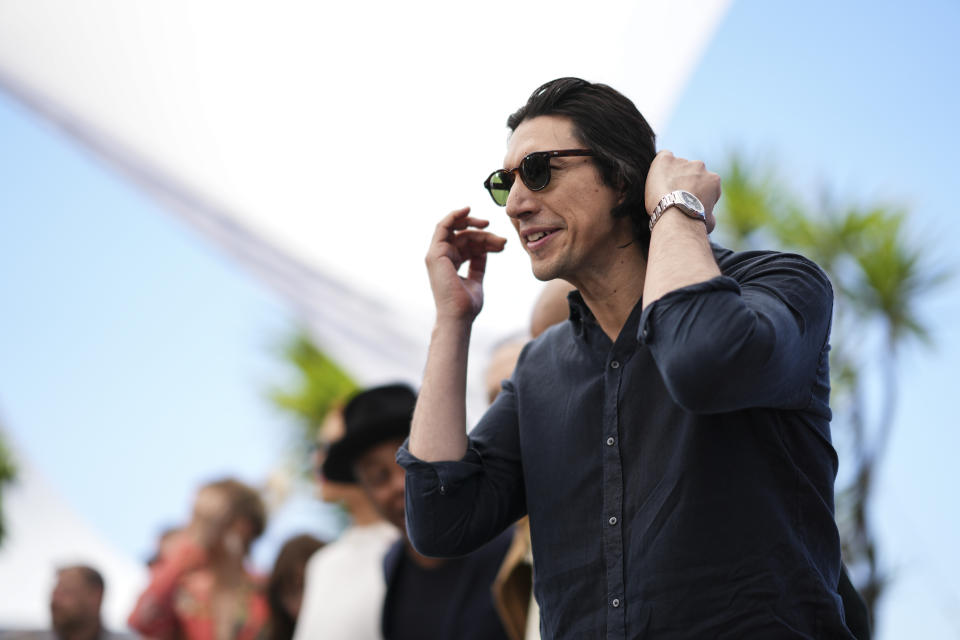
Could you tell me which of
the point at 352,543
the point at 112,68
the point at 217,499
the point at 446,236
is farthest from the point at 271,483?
the point at 446,236

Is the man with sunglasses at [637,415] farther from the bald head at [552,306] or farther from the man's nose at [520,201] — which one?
the bald head at [552,306]

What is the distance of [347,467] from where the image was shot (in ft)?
9.60

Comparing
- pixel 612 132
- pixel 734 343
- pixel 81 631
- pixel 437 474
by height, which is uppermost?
pixel 612 132

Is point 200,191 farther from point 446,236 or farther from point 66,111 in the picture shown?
point 446,236

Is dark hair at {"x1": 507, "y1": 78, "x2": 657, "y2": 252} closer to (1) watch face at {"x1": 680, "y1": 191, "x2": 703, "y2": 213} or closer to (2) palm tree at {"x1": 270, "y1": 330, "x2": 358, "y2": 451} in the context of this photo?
(1) watch face at {"x1": 680, "y1": 191, "x2": 703, "y2": 213}

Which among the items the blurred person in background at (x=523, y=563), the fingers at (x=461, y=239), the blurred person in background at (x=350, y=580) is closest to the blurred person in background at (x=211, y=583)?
the blurred person in background at (x=350, y=580)

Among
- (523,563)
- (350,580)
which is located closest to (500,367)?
(523,563)

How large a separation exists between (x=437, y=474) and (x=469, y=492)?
0.20ft

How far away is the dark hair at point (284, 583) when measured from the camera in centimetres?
376

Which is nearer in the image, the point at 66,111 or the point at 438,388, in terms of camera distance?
the point at 438,388

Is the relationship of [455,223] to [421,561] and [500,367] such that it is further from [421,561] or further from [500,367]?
[421,561]

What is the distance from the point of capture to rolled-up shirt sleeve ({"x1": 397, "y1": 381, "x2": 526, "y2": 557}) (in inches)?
54.3

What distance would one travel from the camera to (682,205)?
3.97 ft

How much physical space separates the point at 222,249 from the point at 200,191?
47 centimetres
